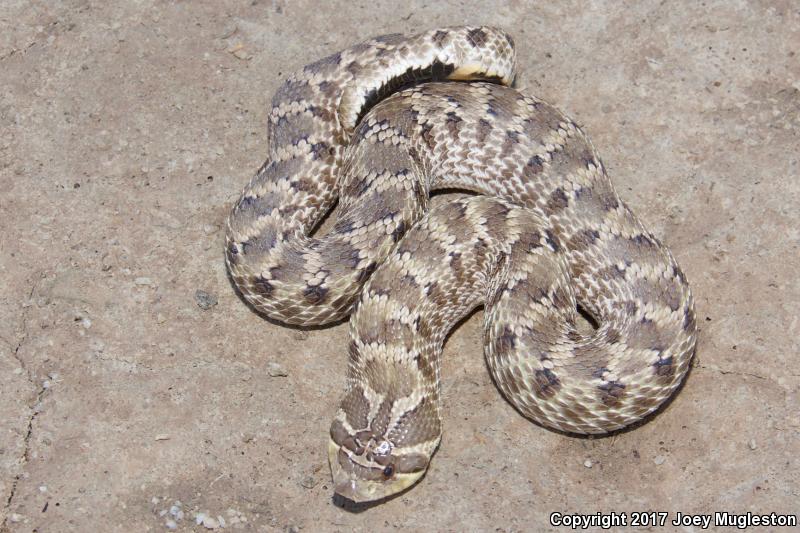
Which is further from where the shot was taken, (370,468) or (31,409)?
(31,409)

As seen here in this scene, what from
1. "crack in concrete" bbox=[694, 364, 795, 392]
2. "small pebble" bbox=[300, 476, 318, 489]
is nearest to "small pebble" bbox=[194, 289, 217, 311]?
"small pebble" bbox=[300, 476, 318, 489]

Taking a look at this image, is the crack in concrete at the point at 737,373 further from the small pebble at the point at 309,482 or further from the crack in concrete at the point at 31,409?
the crack in concrete at the point at 31,409

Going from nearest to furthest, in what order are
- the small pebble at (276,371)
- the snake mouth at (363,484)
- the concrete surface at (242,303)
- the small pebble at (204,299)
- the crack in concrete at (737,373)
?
1. the snake mouth at (363,484)
2. the concrete surface at (242,303)
3. the crack in concrete at (737,373)
4. the small pebble at (276,371)
5. the small pebble at (204,299)

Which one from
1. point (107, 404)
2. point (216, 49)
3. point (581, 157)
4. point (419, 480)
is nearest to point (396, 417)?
point (419, 480)

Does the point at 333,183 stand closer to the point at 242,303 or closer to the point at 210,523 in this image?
the point at 242,303

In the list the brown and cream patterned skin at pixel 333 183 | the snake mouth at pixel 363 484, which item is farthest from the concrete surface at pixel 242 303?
the brown and cream patterned skin at pixel 333 183

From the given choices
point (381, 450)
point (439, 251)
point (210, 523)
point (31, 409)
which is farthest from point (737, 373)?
point (31, 409)

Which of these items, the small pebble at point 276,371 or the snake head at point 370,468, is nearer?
the snake head at point 370,468
